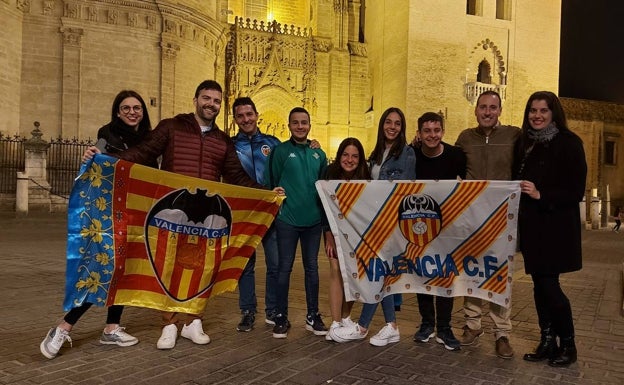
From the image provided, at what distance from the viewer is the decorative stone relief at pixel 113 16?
2045 cm

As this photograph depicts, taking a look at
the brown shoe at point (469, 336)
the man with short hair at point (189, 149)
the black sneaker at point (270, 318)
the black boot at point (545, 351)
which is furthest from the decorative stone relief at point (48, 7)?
the black boot at point (545, 351)

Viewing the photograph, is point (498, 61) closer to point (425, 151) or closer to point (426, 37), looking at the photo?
point (426, 37)

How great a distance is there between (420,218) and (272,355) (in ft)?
5.97

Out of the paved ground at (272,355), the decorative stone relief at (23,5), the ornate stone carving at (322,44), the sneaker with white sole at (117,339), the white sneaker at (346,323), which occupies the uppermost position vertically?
the ornate stone carving at (322,44)

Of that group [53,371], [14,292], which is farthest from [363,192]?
[14,292]

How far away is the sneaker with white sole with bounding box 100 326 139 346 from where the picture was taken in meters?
4.64

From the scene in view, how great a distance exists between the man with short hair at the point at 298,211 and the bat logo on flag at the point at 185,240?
0.66 m

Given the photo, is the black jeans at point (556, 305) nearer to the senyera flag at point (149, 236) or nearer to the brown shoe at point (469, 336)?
the brown shoe at point (469, 336)

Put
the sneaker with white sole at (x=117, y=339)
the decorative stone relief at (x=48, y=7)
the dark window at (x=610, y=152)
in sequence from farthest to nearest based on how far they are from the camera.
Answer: the dark window at (x=610, y=152), the decorative stone relief at (x=48, y=7), the sneaker with white sole at (x=117, y=339)

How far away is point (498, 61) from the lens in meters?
26.4

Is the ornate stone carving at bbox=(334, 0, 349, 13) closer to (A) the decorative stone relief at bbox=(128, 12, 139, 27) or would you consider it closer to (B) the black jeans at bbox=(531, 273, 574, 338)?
(A) the decorative stone relief at bbox=(128, 12, 139, 27)

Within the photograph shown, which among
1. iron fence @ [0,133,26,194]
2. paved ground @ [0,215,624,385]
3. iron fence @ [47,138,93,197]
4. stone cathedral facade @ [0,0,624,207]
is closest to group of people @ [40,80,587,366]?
paved ground @ [0,215,624,385]

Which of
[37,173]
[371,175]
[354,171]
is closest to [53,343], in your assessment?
[354,171]

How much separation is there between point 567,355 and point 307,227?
2.52 meters
